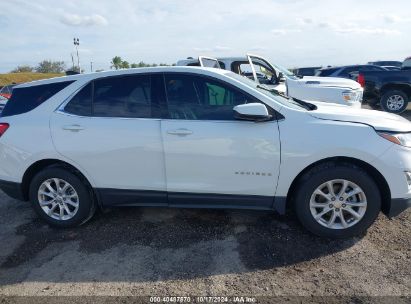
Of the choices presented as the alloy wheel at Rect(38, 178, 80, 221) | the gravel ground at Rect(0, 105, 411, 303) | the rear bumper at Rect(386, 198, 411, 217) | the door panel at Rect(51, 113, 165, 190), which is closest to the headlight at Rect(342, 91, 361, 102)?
the gravel ground at Rect(0, 105, 411, 303)

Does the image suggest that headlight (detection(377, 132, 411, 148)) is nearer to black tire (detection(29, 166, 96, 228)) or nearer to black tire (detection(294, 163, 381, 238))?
black tire (detection(294, 163, 381, 238))

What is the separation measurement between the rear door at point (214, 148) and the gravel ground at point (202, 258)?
407 millimetres

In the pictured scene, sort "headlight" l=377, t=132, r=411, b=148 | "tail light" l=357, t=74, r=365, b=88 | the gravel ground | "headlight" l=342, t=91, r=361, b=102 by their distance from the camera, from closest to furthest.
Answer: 1. the gravel ground
2. "headlight" l=377, t=132, r=411, b=148
3. "headlight" l=342, t=91, r=361, b=102
4. "tail light" l=357, t=74, r=365, b=88

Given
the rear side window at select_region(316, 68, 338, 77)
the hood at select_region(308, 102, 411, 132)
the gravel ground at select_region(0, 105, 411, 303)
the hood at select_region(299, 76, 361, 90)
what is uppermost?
the rear side window at select_region(316, 68, 338, 77)

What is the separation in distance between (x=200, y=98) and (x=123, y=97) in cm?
84

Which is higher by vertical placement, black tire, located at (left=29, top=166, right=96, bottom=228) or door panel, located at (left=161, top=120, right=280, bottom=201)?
door panel, located at (left=161, top=120, right=280, bottom=201)

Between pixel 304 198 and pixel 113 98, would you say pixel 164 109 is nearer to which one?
pixel 113 98

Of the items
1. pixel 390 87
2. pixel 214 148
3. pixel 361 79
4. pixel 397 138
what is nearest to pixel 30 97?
pixel 214 148

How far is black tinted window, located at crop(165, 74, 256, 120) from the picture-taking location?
3494 millimetres

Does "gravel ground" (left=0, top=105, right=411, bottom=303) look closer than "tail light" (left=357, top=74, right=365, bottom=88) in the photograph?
Yes

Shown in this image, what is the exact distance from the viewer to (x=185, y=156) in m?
3.52

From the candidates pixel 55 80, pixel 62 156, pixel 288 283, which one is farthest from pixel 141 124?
pixel 288 283

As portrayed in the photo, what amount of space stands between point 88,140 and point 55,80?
0.86 meters

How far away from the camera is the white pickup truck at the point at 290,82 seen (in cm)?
786
